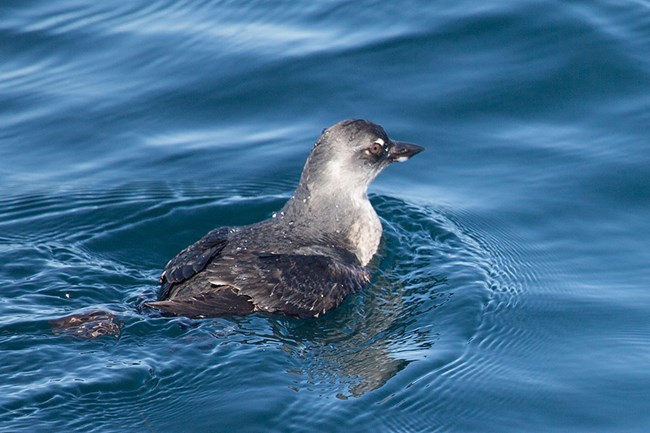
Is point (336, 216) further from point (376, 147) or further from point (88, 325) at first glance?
point (88, 325)

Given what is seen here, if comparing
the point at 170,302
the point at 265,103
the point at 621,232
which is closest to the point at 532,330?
the point at 621,232

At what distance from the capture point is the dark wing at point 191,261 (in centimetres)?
880

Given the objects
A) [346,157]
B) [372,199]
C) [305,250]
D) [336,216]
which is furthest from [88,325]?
[372,199]

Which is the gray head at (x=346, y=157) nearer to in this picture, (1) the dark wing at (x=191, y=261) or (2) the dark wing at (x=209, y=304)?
(1) the dark wing at (x=191, y=261)

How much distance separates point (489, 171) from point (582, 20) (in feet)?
9.91

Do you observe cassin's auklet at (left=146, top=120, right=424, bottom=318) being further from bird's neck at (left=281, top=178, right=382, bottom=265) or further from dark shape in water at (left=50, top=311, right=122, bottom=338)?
dark shape in water at (left=50, top=311, right=122, bottom=338)

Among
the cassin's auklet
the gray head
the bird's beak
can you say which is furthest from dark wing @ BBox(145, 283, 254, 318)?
the bird's beak

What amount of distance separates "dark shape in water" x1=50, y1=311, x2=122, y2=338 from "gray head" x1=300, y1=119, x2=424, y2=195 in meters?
2.23

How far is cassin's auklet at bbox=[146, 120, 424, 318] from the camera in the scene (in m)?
8.72

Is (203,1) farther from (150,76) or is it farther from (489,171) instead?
(489,171)

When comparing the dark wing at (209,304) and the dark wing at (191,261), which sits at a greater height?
the dark wing at (191,261)

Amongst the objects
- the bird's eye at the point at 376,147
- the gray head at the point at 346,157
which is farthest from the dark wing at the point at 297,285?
the bird's eye at the point at 376,147

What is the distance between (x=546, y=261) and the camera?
997 centimetres

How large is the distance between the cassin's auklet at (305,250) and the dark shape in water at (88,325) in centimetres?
33
